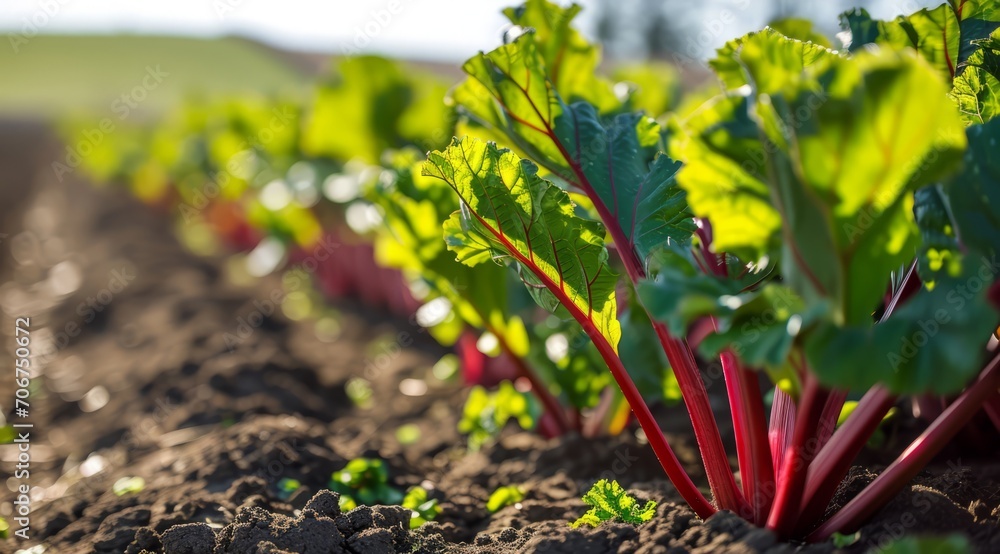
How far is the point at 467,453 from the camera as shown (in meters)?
2.52

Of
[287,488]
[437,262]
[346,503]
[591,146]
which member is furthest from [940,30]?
[287,488]

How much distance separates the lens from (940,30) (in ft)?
5.11

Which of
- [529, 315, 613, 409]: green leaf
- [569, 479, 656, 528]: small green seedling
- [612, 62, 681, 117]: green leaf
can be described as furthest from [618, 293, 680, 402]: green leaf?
[612, 62, 681, 117]: green leaf

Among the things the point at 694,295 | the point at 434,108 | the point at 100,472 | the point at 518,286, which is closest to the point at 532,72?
the point at 694,295

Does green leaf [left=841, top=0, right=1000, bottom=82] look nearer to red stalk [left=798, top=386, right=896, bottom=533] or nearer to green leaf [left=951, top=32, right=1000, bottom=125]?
green leaf [left=951, top=32, right=1000, bottom=125]

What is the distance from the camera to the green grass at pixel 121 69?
3294 centimetres

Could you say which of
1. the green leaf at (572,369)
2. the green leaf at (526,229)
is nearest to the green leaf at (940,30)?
the green leaf at (526,229)

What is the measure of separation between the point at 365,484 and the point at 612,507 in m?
0.78

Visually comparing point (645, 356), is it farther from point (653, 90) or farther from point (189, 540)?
point (653, 90)

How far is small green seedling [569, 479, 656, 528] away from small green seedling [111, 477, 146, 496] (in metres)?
1.28

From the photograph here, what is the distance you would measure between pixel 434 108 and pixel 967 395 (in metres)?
3.02

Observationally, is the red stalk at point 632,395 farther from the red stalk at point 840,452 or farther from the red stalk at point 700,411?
the red stalk at point 840,452

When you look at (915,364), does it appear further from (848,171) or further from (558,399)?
(558,399)

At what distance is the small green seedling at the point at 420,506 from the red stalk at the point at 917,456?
34.8 inches
